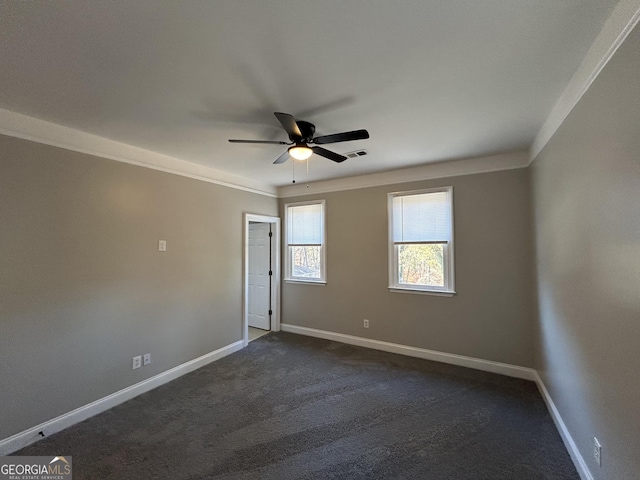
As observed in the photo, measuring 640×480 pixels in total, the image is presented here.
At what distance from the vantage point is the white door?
5344 mm

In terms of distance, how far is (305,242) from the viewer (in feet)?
16.7

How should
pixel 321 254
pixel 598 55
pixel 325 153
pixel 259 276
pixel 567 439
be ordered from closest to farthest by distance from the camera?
pixel 598 55 < pixel 567 439 < pixel 325 153 < pixel 321 254 < pixel 259 276

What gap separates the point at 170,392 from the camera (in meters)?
3.08

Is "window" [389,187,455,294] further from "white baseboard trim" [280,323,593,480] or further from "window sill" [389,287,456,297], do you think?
"white baseboard trim" [280,323,593,480]

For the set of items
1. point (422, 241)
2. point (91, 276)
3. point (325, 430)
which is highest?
point (422, 241)

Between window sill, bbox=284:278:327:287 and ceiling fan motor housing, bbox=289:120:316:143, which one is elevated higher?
ceiling fan motor housing, bbox=289:120:316:143

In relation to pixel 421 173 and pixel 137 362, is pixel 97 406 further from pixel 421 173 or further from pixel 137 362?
pixel 421 173

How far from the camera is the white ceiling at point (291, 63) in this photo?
4.38ft

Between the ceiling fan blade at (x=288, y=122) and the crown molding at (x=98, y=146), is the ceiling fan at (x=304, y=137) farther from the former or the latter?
the crown molding at (x=98, y=146)

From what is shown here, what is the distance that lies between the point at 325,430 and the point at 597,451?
1839mm

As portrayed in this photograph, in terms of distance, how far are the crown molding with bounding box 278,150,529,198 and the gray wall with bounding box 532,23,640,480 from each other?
1.01 meters

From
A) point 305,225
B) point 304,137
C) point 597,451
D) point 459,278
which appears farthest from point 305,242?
point 597,451

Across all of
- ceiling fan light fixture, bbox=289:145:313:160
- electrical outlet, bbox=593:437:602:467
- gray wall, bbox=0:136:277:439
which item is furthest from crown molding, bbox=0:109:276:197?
electrical outlet, bbox=593:437:602:467

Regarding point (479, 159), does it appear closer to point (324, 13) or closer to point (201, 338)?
point (324, 13)
